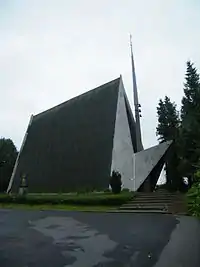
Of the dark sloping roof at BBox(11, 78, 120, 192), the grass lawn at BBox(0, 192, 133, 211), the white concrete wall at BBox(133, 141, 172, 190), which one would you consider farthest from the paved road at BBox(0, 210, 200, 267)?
the white concrete wall at BBox(133, 141, 172, 190)

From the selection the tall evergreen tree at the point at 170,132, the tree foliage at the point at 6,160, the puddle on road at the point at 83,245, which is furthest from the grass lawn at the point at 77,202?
the tree foliage at the point at 6,160

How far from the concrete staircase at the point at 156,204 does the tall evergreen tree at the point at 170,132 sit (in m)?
4.99

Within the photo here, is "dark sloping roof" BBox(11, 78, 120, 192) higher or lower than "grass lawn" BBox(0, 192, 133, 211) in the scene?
higher

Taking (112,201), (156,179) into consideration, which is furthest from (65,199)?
(156,179)

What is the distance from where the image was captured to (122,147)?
23.4 metres

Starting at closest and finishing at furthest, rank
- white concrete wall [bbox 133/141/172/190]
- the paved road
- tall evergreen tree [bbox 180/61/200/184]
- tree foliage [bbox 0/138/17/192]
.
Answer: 1. the paved road
2. tall evergreen tree [bbox 180/61/200/184]
3. white concrete wall [bbox 133/141/172/190]
4. tree foliage [bbox 0/138/17/192]

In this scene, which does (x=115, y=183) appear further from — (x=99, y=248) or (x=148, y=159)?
(x=99, y=248)

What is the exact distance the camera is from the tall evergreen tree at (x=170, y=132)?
23.5 meters

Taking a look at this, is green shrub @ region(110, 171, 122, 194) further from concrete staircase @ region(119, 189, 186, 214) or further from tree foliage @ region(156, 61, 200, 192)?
tree foliage @ region(156, 61, 200, 192)

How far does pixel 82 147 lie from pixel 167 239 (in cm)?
1841

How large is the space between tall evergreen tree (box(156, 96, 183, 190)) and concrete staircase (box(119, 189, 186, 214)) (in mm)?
4993

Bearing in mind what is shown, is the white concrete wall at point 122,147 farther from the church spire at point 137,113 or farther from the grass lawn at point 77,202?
the grass lawn at point 77,202

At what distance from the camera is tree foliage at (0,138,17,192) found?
1363 inches

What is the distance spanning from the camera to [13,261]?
185 inches
